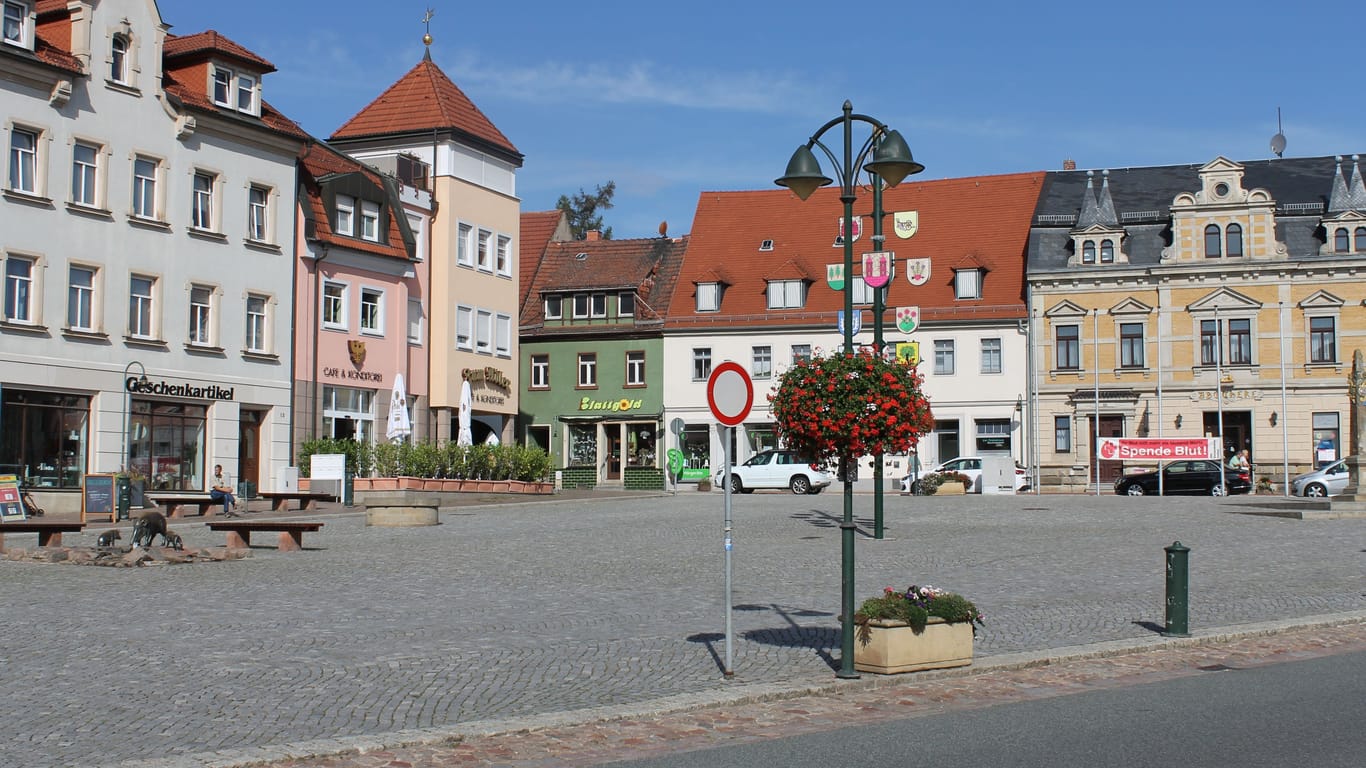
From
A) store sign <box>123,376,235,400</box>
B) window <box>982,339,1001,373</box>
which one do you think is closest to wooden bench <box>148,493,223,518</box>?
store sign <box>123,376,235,400</box>

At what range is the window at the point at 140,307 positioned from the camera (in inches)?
1517

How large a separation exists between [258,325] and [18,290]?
26.8 feet

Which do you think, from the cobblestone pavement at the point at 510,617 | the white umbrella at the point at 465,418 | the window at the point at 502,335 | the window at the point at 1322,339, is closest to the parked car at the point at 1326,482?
the window at the point at 1322,339

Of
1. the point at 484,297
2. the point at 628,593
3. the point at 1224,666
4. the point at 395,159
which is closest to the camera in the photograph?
the point at 1224,666

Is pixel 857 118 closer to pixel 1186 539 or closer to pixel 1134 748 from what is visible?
pixel 1134 748

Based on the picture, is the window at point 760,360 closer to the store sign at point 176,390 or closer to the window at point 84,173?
the store sign at point 176,390

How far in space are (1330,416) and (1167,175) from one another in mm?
11845

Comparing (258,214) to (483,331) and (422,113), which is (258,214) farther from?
(483,331)

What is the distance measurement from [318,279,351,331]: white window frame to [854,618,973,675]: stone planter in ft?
117

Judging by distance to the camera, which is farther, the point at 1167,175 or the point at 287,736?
the point at 1167,175

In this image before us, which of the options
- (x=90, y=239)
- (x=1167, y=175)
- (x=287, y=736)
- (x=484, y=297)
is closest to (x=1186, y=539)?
(x=287, y=736)

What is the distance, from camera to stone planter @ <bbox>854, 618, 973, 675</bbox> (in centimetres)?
1169

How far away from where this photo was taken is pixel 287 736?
9266mm

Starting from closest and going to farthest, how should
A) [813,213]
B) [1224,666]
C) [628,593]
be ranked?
[1224,666], [628,593], [813,213]
